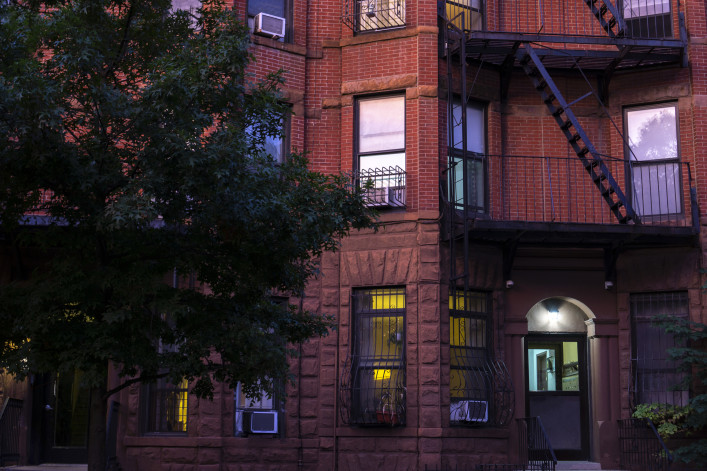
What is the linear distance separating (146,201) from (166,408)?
22.7ft

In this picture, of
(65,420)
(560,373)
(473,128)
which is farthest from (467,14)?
(65,420)

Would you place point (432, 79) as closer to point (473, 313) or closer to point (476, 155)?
point (476, 155)

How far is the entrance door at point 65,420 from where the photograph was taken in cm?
1548

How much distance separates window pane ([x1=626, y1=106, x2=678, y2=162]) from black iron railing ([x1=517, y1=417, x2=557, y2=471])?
5.04 m

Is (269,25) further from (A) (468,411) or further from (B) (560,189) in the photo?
(A) (468,411)

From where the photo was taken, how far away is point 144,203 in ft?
30.0

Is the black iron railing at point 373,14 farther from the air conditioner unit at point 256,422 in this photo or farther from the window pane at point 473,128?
the air conditioner unit at point 256,422

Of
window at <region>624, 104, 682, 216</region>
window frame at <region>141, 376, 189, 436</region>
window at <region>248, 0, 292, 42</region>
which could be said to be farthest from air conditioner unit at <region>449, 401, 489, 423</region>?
window at <region>248, 0, 292, 42</region>

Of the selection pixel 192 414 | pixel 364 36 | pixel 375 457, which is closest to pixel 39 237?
pixel 192 414

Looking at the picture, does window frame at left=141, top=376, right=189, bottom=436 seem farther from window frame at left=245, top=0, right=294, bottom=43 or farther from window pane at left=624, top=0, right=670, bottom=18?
window pane at left=624, top=0, right=670, bottom=18

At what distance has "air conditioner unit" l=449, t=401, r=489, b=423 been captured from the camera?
1470 cm

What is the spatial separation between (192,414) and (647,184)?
8.68 metres

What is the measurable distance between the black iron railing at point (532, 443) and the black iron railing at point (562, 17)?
267 inches

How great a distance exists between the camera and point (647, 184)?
16.1m
